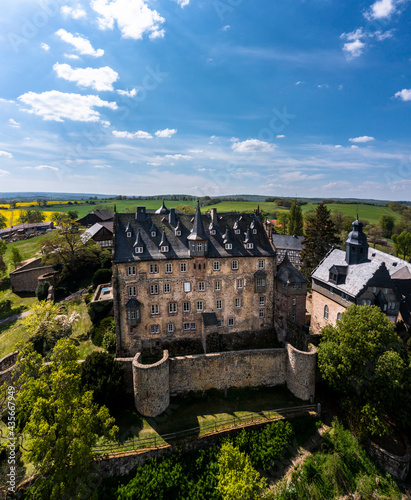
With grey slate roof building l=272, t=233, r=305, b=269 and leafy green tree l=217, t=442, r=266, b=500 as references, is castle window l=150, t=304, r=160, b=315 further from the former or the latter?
grey slate roof building l=272, t=233, r=305, b=269

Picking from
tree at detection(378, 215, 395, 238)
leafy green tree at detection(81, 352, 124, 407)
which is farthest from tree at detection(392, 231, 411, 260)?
leafy green tree at detection(81, 352, 124, 407)

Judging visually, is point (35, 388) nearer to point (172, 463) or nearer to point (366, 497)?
point (172, 463)

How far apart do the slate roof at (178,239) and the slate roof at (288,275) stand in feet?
7.66

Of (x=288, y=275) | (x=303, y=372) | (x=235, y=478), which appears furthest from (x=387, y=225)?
(x=235, y=478)

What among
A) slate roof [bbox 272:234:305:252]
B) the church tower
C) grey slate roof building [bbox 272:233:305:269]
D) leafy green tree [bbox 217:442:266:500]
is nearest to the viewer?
leafy green tree [bbox 217:442:266:500]

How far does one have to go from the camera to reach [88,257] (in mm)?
60594

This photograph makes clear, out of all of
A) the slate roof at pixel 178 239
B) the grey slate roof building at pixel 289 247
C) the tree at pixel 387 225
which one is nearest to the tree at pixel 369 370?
the slate roof at pixel 178 239

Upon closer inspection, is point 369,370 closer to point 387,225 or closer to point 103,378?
point 103,378

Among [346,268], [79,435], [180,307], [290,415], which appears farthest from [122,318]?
[346,268]

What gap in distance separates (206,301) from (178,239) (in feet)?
30.2

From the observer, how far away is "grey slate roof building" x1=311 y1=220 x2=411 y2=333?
33.6 m

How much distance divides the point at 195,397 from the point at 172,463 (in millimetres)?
6631

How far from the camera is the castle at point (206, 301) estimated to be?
1198 inches

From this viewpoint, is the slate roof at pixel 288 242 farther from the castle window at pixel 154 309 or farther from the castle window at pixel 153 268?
the castle window at pixel 154 309
